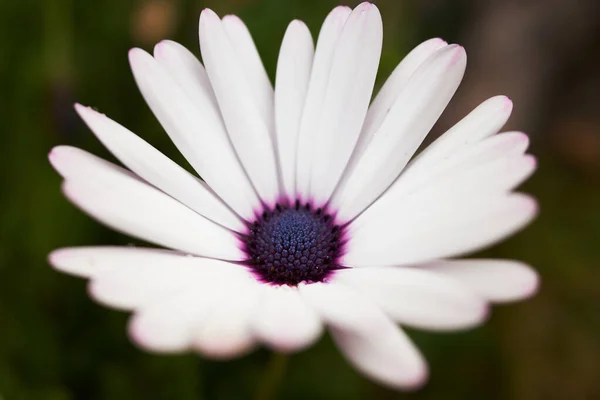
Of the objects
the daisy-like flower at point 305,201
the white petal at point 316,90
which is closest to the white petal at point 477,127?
the daisy-like flower at point 305,201

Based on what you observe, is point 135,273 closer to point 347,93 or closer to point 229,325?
point 229,325

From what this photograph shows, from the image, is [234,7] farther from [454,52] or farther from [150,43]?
[454,52]

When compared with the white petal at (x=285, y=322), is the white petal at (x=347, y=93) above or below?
above

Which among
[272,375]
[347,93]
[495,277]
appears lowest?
[272,375]

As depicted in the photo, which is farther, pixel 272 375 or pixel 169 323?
pixel 272 375

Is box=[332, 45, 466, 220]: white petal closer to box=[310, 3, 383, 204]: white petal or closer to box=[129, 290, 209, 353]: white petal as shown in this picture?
box=[310, 3, 383, 204]: white petal

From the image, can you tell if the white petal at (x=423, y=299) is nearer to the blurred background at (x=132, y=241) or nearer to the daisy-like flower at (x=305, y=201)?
the daisy-like flower at (x=305, y=201)

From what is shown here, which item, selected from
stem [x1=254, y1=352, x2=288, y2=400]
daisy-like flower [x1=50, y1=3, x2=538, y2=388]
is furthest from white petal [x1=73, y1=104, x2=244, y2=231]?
stem [x1=254, y1=352, x2=288, y2=400]

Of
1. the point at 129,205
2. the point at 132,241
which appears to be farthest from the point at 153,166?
the point at 132,241
